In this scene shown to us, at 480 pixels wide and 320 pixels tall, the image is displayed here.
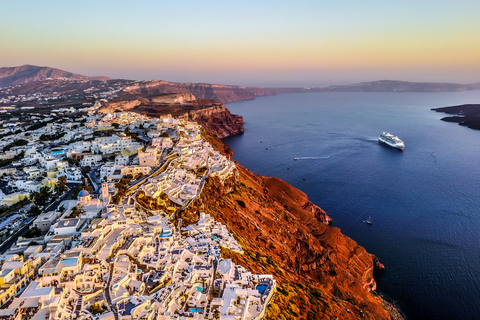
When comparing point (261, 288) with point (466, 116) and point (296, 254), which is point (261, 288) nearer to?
point (296, 254)

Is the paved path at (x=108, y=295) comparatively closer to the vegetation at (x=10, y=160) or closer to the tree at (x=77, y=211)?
the tree at (x=77, y=211)

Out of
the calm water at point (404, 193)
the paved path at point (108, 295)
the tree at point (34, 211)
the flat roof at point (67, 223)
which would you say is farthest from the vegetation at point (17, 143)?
the calm water at point (404, 193)

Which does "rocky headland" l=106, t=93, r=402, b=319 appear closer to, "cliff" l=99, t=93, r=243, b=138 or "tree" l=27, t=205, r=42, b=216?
"tree" l=27, t=205, r=42, b=216

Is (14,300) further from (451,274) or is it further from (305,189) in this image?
(305,189)

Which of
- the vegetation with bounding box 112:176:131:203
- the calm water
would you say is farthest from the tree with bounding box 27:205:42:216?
the calm water

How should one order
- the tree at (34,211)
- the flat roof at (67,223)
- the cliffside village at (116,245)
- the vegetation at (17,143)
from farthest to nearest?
the vegetation at (17,143)
the tree at (34,211)
the flat roof at (67,223)
the cliffside village at (116,245)

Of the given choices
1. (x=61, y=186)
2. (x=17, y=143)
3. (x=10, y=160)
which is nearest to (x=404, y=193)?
(x=61, y=186)

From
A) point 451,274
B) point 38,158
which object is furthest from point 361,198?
point 38,158
